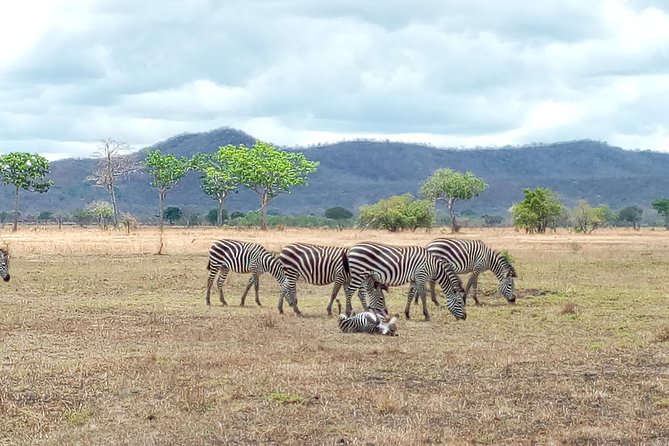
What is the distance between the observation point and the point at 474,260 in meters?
22.5

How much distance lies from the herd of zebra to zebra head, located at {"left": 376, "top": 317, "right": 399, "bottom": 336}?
0.32 ft

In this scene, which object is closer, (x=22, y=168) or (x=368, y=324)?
(x=368, y=324)

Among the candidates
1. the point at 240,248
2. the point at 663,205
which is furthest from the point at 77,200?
the point at 240,248

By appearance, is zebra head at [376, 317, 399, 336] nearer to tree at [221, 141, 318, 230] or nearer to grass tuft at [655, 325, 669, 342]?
grass tuft at [655, 325, 669, 342]

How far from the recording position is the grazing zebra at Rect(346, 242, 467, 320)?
61.7 feet

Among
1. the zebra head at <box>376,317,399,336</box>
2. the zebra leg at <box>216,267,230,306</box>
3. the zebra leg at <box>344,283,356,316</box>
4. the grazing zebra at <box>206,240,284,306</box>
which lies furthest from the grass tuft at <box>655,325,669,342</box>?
the zebra leg at <box>216,267,230,306</box>

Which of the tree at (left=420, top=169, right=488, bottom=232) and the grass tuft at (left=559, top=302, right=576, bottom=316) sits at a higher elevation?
the tree at (left=420, top=169, right=488, bottom=232)

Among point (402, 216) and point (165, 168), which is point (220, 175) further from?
point (402, 216)

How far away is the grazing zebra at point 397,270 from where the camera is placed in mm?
18797

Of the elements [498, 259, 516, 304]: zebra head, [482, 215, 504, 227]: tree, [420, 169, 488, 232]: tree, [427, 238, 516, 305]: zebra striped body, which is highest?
[420, 169, 488, 232]: tree

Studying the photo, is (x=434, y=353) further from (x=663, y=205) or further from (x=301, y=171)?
(x=663, y=205)

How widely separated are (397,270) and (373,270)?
49 cm

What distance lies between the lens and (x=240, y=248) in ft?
74.4


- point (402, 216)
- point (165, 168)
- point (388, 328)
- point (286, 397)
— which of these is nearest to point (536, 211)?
point (402, 216)
